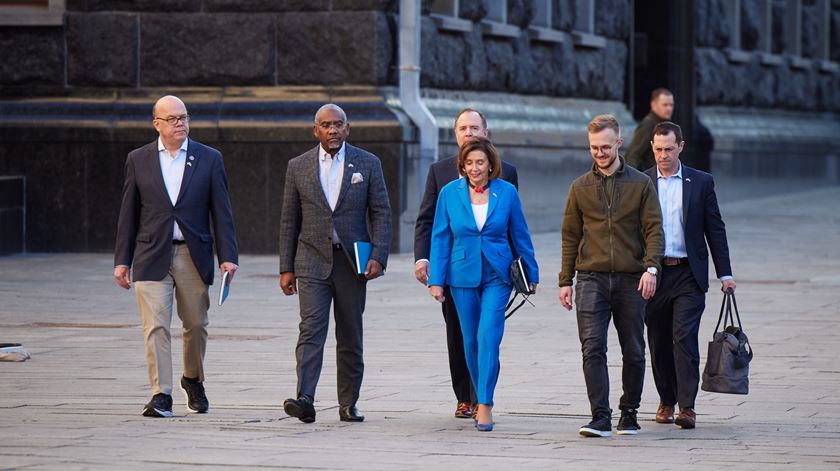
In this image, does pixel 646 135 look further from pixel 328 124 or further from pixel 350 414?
pixel 350 414

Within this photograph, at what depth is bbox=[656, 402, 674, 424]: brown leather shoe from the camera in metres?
9.12

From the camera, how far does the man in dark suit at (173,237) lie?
9.27 metres

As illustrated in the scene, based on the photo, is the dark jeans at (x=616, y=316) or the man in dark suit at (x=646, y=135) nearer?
the dark jeans at (x=616, y=316)

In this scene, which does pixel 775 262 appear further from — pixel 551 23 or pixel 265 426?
pixel 265 426

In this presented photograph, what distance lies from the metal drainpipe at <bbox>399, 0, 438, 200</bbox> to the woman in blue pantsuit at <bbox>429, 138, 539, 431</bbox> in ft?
33.7

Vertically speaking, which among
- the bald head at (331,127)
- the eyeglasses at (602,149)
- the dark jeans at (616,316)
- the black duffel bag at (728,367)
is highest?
the bald head at (331,127)

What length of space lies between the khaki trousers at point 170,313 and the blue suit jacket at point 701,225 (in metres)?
2.28

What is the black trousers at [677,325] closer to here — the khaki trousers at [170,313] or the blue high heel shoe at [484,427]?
the blue high heel shoe at [484,427]

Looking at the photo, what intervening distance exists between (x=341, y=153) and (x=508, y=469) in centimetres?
249

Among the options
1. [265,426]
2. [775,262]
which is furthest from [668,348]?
[775,262]

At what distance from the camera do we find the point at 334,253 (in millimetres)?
9359

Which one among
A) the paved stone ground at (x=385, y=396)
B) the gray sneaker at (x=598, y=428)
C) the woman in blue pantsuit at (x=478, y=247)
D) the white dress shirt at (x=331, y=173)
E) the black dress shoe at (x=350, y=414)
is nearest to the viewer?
the paved stone ground at (x=385, y=396)

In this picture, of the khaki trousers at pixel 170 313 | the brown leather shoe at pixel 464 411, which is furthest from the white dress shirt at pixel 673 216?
the khaki trousers at pixel 170 313

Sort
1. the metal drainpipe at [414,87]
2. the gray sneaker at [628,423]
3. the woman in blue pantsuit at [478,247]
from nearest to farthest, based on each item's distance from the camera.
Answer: the gray sneaker at [628,423]
the woman in blue pantsuit at [478,247]
the metal drainpipe at [414,87]
